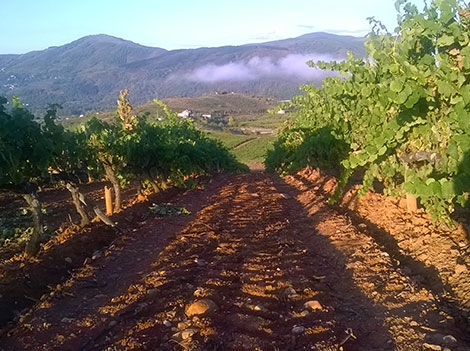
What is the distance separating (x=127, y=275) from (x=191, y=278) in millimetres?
1290

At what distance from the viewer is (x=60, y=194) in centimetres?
1942

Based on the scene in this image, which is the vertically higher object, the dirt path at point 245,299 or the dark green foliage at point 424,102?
the dark green foliage at point 424,102

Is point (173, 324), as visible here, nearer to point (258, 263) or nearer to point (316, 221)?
point (258, 263)

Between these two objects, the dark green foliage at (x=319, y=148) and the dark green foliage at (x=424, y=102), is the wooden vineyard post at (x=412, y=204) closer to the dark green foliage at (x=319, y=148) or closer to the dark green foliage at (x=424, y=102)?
the dark green foliage at (x=424, y=102)

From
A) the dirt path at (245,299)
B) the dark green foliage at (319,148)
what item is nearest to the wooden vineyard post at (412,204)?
the dirt path at (245,299)

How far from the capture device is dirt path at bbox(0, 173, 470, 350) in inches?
158

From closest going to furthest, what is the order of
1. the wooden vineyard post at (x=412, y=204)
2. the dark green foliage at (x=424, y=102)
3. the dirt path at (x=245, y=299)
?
the dirt path at (x=245, y=299), the dark green foliage at (x=424, y=102), the wooden vineyard post at (x=412, y=204)

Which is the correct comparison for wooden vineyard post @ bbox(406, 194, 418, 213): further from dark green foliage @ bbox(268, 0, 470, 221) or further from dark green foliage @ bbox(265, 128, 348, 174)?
dark green foliage @ bbox(265, 128, 348, 174)

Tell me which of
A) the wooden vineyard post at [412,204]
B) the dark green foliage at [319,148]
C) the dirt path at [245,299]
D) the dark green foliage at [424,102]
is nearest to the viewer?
the dirt path at [245,299]

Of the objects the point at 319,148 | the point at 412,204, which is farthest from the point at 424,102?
the point at 319,148

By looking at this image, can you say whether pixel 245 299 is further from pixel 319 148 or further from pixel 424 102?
pixel 319 148

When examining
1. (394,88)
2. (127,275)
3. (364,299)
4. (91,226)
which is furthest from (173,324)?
(91,226)

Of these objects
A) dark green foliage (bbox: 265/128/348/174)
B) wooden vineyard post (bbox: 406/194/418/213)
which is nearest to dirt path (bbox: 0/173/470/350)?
wooden vineyard post (bbox: 406/194/418/213)

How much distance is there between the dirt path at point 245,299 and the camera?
4008mm
